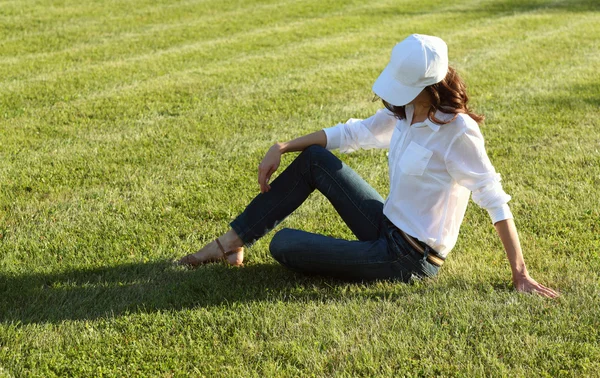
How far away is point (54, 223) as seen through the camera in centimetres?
493

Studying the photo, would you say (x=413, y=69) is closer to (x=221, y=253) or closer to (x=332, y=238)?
(x=332, y=238)

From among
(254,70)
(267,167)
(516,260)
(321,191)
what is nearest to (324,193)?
(321,191)

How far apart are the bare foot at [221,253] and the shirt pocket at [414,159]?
111 cm

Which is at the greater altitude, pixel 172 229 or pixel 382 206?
pixel 382 206

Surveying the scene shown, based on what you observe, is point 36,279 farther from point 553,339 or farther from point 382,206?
point 553,339

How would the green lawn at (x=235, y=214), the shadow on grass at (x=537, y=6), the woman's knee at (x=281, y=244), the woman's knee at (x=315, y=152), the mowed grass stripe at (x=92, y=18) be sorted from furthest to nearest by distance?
the shadow on grass at (x=537, y=6), the mowed grass stripe at (x=92, y=18), the woman's knee at (x=315, y=152), the woman's knee at (x=281, y=244), the green lawn at (x=235, y=214)

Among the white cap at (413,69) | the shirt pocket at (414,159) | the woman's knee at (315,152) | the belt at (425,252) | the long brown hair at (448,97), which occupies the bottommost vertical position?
the belt at (425,252)

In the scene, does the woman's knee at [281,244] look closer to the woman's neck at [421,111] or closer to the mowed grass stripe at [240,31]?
the woman's neck at [421,111]

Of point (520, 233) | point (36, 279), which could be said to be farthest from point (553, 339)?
point (36, 279)

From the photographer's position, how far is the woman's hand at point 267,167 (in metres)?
4.05

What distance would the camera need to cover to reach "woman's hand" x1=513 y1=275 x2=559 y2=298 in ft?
12.1

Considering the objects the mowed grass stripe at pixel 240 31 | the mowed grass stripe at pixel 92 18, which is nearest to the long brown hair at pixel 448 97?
the mowed grass stripe at pixel 240 31

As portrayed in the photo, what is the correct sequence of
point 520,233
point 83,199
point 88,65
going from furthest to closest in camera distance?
point 88,65
point 83,199
point 520,233

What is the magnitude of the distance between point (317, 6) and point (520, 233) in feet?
36.4
